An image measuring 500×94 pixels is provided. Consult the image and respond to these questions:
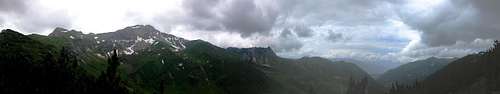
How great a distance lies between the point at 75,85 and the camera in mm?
149875

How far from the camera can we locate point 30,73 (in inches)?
6427

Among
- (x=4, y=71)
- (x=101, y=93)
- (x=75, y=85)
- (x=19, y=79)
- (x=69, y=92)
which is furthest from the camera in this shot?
(x=4, y=71)

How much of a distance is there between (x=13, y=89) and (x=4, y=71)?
3327 centimetres

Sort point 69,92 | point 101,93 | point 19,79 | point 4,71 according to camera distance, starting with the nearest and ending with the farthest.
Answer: point 101,93 < point 69,92 < point 19,79 < point 4,71

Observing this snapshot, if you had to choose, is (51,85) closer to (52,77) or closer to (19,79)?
(52,77)

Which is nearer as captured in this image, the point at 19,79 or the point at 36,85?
the point at 36,85

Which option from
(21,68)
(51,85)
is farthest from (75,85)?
(21,68)

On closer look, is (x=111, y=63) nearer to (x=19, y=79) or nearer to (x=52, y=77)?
(x=52, y=77)

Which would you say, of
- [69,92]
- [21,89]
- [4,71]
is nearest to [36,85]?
[21,89]

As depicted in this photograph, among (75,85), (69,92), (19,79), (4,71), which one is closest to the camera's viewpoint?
(69,92)

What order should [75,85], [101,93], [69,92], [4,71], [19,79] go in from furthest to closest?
[4,71]
[19,79]
[75,85]
[69,92]
[101,93]

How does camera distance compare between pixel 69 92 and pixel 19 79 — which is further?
pixel 19 79

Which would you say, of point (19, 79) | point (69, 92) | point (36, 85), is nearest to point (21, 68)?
point (19, 79)

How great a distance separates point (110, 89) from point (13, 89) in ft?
141
